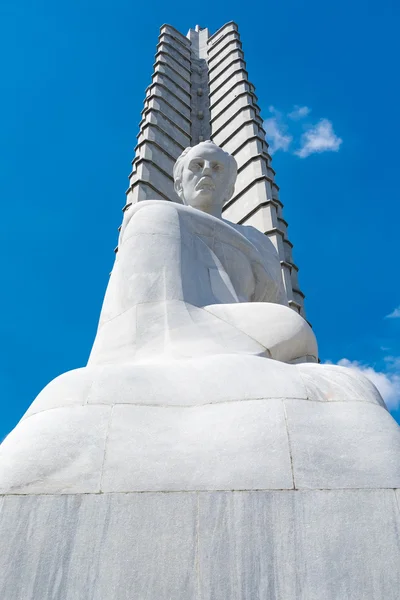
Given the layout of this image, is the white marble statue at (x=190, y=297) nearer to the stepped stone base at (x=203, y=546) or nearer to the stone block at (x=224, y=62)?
the stepped stone base at (x=203, y=546)

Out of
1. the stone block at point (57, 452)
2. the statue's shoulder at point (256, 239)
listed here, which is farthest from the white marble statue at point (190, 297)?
the stone block at point (57, 452)

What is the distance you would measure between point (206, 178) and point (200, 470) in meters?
5.34

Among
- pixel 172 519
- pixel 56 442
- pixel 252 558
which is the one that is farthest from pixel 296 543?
pixel 56 442

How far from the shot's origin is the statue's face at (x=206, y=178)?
7.98m

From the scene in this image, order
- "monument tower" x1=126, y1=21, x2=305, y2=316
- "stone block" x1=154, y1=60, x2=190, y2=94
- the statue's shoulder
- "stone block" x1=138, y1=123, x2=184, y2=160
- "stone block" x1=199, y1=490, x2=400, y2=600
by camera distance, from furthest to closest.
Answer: "stone block" x1=154, y1=60, x2=190, y2=94
"stone block" x1=138, y1=123, x2=184, y2=160
"monument tower" x1=126, y1=21, x2=305, y2=316
the statue's shoulder
"stone block" x1=199, y1=490, x2=400, y2=600

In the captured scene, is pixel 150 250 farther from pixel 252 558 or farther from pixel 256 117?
pixel 256 117

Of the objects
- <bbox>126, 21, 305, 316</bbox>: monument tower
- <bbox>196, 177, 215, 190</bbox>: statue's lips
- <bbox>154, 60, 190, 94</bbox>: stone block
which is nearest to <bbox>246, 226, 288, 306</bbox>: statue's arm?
<bbox>196, 177, 215, 190</bbox>: statue's lips

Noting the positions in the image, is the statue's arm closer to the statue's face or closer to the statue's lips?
the statue's face

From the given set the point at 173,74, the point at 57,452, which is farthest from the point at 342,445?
the point at 173,74

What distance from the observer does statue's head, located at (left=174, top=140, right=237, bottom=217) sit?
7.98 m

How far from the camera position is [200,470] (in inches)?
135

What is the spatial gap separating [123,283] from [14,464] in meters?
2.63

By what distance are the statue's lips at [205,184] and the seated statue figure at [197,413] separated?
2.67 m

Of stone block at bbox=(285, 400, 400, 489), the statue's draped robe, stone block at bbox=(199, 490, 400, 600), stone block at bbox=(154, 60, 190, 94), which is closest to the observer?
stone block at bbox=(199, 490, 400, 600)
